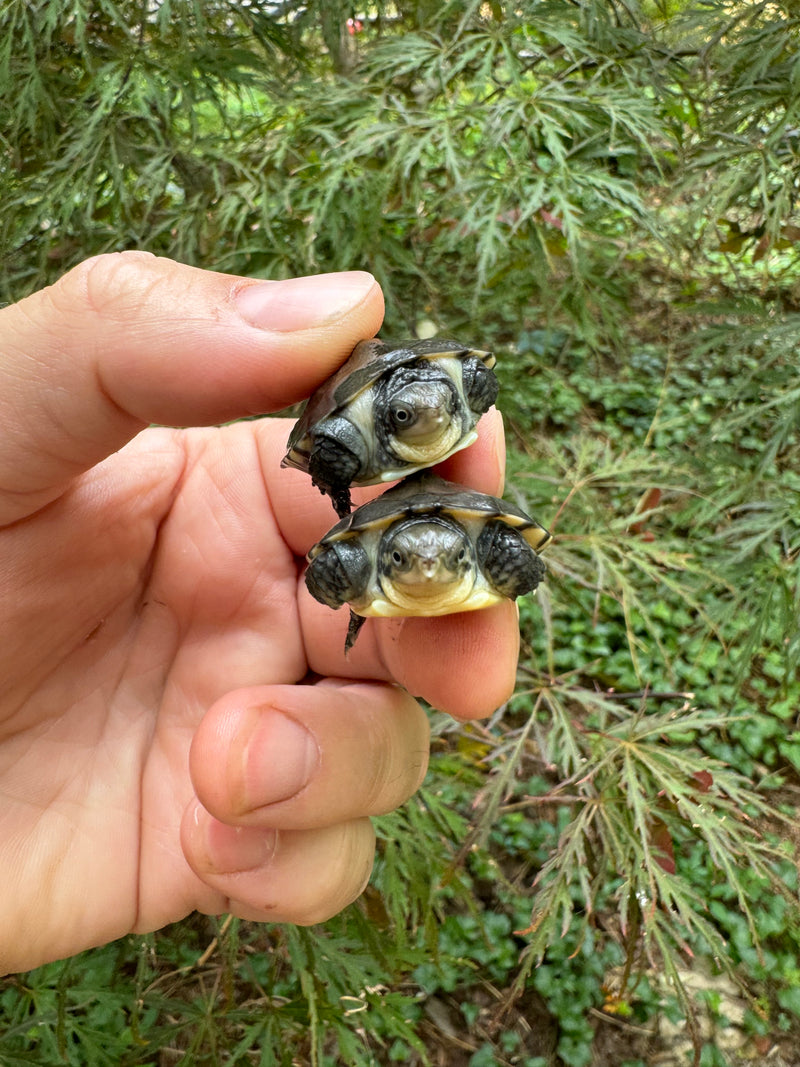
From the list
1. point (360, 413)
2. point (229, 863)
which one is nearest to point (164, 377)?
point (360, 413)

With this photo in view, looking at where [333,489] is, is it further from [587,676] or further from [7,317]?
[587,676]

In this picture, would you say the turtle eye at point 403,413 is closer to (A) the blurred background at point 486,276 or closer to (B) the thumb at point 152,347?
(B) the thumb at point 152,347

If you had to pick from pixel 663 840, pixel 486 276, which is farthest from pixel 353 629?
pixel 486 276

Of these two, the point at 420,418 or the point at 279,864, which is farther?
the point at 279,864

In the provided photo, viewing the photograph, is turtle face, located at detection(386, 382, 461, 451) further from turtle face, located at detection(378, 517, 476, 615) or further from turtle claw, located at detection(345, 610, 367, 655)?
turtle claw, located at detection(345, 610, 367, 655)

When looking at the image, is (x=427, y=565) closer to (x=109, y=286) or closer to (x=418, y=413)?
(x=418, y=413)
